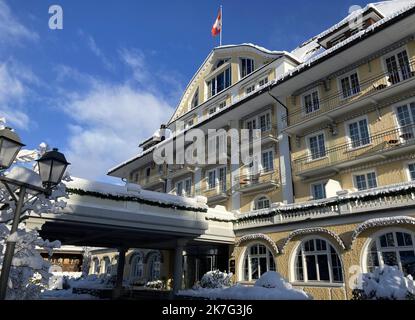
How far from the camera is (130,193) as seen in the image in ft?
57.0

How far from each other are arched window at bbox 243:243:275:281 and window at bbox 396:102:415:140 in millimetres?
10062

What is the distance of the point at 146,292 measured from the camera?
898 inches

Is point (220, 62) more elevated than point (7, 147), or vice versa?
point (220, 62)

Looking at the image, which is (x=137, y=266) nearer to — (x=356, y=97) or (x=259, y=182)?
(x=259, y=182)

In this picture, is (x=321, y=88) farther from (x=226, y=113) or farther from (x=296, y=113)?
(x=226, y=113)

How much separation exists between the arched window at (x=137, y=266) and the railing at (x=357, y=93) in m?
20.5

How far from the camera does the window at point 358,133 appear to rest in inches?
773

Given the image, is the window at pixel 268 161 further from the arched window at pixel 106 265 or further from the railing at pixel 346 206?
the arched window at pixel 106 265

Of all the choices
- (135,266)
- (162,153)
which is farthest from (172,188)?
(135,266)

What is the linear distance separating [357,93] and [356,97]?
0.27 m

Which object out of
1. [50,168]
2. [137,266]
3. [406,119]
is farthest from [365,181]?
[137,266]

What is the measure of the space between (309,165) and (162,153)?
18529 mm

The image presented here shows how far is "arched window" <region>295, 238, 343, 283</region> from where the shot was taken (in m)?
16.6

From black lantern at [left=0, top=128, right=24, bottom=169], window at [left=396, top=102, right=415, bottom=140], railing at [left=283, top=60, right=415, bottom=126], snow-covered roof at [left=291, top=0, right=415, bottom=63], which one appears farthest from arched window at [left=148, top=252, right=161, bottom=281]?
black lantern at [left=0, top=128, right=24, bottom=169]
